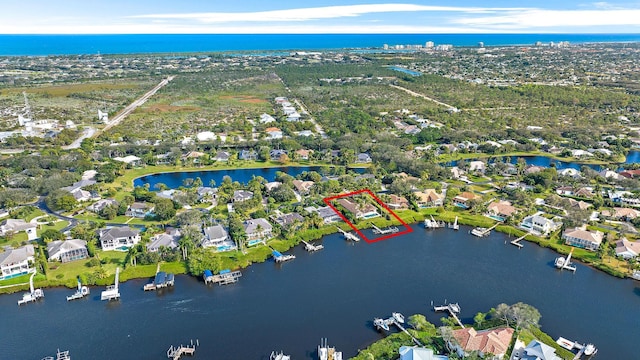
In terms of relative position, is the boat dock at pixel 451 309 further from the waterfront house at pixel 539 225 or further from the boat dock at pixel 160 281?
the boat dock at pixel 160 281

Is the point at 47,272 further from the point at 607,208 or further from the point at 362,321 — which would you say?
the point at 607,208

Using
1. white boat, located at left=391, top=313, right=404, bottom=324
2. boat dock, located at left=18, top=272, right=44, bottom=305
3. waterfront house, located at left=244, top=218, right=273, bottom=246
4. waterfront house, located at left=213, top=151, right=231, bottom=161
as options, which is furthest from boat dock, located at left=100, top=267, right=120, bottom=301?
waterfront house, located at left=213, top=151, right=231, bottom=161

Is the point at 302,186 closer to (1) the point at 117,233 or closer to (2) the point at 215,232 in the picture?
(2) the point at 215,232

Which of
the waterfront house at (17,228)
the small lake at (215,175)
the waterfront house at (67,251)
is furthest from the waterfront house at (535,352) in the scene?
the waterfront house at (17,228)

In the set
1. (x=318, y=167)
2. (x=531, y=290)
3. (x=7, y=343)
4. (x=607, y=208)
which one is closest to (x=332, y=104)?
(x=318, y=167)

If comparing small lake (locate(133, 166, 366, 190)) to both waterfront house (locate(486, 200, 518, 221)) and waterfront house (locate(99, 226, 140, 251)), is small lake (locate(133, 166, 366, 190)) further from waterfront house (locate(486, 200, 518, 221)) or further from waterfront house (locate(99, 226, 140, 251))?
waterfront house (locate(486, 200, 518, 221))

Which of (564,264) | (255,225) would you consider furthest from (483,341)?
(255,225)
